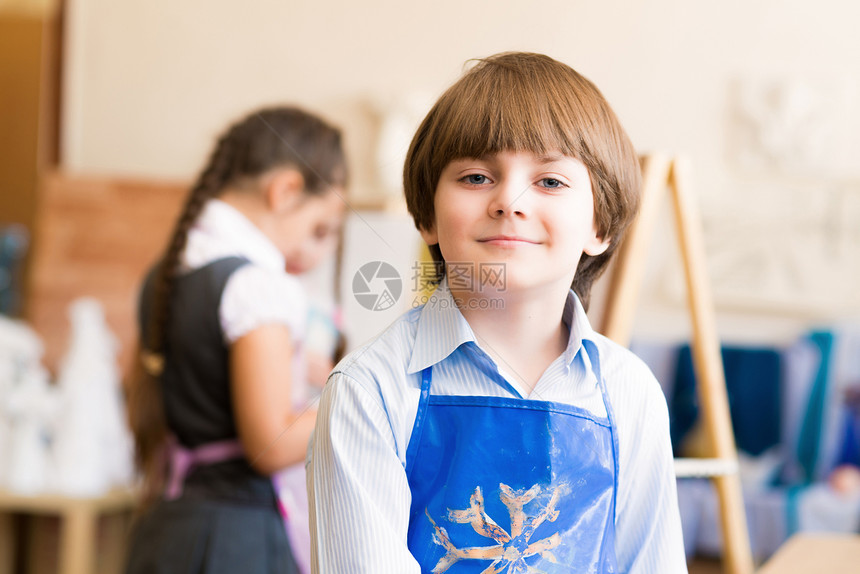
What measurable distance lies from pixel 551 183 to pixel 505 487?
0.19 m

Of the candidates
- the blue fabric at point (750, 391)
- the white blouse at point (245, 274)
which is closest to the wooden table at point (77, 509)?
the white blouse at point (245, 274)

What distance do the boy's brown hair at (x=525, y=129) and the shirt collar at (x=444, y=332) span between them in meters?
0.02

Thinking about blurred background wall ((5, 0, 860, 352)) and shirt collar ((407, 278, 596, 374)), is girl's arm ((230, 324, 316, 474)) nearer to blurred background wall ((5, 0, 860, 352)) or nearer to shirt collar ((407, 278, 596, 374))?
shirt collar ((407, 278, 596, 374))

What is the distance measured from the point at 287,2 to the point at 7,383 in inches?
47.4

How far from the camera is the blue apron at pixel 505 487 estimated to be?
0.52m

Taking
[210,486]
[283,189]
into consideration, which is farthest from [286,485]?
[283,189]

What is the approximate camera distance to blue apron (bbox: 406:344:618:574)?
519 mm

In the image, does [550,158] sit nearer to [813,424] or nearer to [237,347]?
[237,347]

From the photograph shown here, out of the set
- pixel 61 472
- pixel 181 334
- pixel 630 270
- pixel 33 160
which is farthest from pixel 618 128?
pixel 33 160

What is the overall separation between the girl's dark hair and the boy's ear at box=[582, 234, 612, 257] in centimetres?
41

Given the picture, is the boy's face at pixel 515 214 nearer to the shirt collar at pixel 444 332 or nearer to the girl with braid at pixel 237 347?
the shirt collar at pixel 444 332

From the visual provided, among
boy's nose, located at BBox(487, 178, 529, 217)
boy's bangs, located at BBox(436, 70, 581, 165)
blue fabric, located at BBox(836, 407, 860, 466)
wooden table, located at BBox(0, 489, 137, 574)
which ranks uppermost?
boy's bangs, located at BBox(436, 70, 581, 165)

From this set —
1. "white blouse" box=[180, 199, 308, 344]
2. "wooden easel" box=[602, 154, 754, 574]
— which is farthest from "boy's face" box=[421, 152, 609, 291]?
"white blouse" box=[180, 199, 308, 344]
